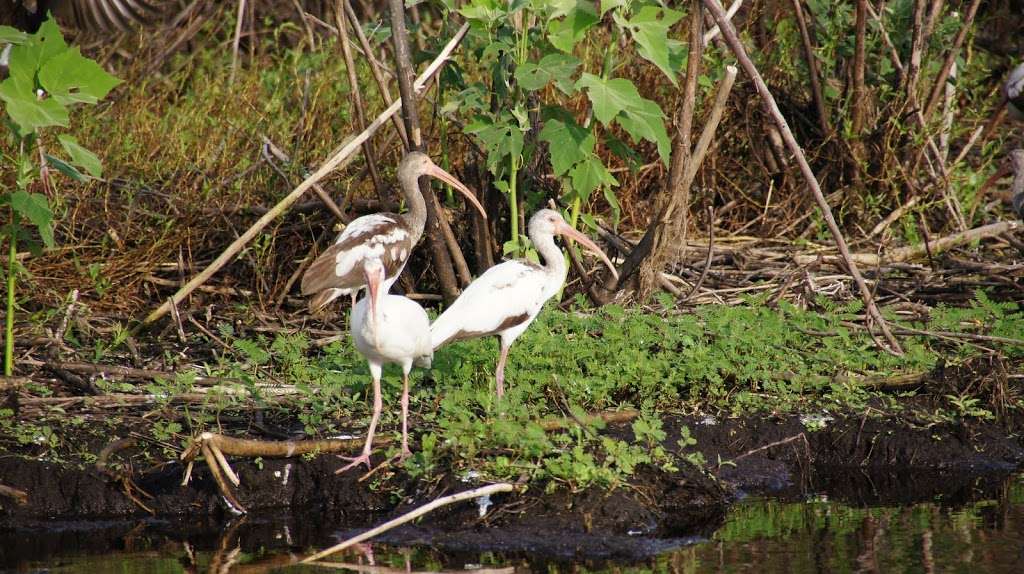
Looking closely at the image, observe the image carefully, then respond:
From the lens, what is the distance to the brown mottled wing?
6461 millimetres

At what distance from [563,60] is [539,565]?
107 inches

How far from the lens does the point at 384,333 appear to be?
5.13 meters

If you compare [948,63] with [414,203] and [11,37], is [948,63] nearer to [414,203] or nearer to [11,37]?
[414,203]

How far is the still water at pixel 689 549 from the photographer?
441 centimetres

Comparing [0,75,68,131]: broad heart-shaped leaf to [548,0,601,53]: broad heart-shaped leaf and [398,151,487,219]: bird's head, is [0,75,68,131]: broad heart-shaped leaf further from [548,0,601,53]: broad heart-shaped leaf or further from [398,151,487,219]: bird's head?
[548,0,601,53]: broad heart-shaped leaf

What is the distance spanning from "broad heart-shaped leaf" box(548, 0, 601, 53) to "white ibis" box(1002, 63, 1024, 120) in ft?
11.5

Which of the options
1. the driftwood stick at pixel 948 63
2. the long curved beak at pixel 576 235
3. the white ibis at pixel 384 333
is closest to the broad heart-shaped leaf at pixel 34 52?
the white ibis at pixel 384 333

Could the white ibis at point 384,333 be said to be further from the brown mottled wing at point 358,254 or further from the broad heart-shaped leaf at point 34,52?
the broad heart-shaped leaf at point 34,52

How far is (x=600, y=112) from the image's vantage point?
6.04 meters

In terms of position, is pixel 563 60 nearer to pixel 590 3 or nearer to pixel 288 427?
pixel 590 3

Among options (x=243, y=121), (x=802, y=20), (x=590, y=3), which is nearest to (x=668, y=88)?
(x=802, y=20)

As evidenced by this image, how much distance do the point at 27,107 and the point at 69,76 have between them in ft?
0.71

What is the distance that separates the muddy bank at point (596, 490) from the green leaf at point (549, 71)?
173cm

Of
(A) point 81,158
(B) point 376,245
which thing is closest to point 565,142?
(B) point 376,245
